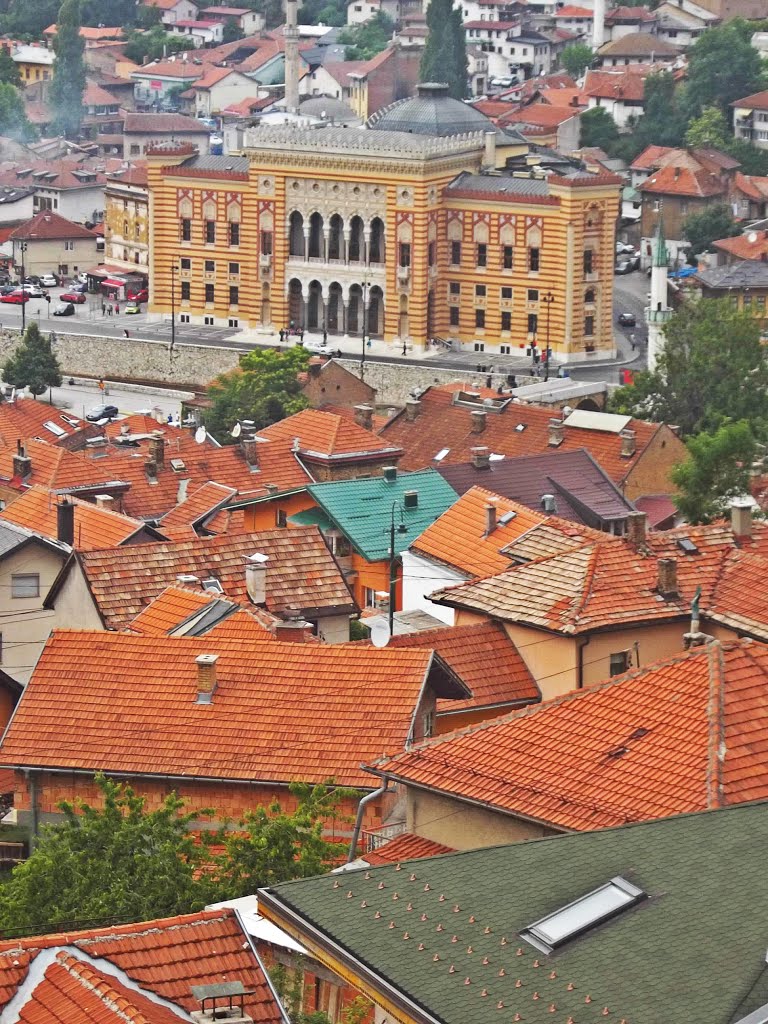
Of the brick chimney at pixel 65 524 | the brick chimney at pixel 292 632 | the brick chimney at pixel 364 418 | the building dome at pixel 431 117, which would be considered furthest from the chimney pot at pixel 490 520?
the building dome at pixel 431 117

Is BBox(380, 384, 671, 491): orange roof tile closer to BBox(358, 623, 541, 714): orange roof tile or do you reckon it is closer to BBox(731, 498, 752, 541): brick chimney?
BBox(731, 498, 752, 541): brick chimney

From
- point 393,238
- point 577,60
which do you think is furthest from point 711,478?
point 577,60

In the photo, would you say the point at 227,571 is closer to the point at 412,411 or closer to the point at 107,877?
the point at 107,877

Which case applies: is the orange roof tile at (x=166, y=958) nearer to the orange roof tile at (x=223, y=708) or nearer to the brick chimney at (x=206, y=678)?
the orange roof tile at (x=223, y=708)

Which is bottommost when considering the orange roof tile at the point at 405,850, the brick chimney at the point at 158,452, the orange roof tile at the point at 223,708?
the brick chimney at the point at 158,452

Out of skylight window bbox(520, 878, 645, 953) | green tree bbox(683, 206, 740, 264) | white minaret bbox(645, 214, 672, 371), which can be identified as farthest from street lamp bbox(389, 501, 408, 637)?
green tree bbox(683, 206, 740, 264)

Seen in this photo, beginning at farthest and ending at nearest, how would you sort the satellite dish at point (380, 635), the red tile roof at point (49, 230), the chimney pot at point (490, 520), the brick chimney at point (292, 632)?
the red tile roof at point (49, 230)
the chimney pot at point (490, 520)
the brick chimney at point (292, 632)
the satellite dish at point (380, 635)

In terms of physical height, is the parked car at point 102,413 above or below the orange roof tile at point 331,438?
below
